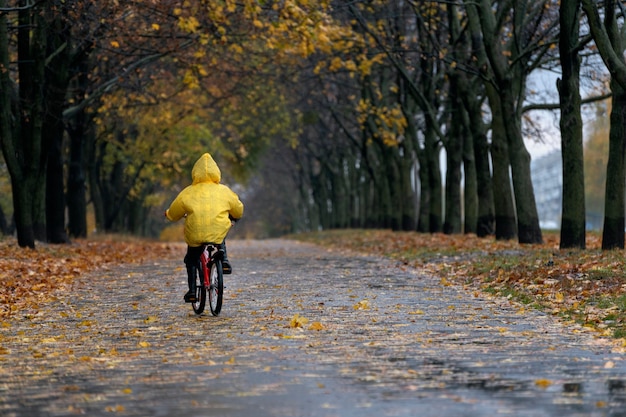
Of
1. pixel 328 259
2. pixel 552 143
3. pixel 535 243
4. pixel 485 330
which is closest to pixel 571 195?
pixel 535 243

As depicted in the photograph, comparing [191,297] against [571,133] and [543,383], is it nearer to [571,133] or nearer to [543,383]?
[543,383]

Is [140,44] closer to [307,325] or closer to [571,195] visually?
[571,195]

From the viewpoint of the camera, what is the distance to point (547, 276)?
1589 cm

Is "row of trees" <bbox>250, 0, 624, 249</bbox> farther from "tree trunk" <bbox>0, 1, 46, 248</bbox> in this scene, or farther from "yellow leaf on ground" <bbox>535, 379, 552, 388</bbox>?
"yellow leaf on ground" <bbox>535, 379, 552, 388</bbox>

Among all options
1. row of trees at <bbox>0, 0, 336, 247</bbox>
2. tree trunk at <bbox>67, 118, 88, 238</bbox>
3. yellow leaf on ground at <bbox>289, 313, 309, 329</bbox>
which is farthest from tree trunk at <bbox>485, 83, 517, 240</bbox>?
yellow leaf on ground at <bbox>289, 313, 309, 329</bbox>

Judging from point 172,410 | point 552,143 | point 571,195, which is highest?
point 552,143

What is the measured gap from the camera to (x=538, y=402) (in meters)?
6.91

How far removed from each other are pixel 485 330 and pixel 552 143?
32.2 m

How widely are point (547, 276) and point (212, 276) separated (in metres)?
5.49

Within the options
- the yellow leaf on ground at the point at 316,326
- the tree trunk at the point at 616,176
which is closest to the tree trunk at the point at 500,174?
the tree trunk at the point at 616,176

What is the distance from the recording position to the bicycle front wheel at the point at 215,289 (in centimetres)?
1267

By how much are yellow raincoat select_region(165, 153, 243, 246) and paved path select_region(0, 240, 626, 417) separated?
3.21ft

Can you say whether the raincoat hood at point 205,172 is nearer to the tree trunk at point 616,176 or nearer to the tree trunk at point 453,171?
the tree trunk at point 616,176

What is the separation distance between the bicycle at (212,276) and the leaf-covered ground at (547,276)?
3.80m
